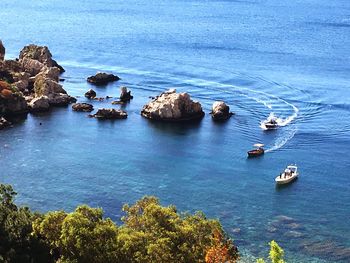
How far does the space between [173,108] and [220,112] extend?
32.5 ft

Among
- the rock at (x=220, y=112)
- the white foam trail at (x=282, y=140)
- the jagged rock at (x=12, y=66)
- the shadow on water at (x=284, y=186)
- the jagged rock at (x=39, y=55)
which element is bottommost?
the shadow on water at (x=284, y=186)

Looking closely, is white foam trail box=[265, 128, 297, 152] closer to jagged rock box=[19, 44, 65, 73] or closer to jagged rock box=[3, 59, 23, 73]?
jagged rock box=[3, 59, 23, 73]

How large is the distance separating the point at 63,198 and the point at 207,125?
41144mm

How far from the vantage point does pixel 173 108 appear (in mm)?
112125

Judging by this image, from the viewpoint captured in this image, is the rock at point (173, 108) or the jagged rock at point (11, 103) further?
the rock at point (173, 108)

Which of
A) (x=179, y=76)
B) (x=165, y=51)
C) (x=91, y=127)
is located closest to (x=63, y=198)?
(x=91, y=127)

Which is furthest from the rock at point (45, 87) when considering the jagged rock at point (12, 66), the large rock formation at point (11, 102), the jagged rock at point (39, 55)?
the jagged rock at point (39, 55)

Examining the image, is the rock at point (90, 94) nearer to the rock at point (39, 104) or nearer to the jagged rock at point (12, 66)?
the rock at point (39, 104)

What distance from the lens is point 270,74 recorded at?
5846 inches

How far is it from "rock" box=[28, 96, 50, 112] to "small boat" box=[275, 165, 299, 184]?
178 feet

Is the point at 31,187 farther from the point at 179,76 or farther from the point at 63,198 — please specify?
the point at 179,76

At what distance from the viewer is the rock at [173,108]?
112312mm

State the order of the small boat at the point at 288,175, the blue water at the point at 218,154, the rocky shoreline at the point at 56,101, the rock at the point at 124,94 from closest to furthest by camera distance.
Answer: the blue water at the point at 218,154
the small boat at the point at 288,175
the rocky shoreline at the point at 56,101
the rock at the point at 124,94

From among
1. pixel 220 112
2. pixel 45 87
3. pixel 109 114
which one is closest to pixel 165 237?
pixel 109 114
